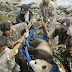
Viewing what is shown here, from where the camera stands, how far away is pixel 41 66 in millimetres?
4613

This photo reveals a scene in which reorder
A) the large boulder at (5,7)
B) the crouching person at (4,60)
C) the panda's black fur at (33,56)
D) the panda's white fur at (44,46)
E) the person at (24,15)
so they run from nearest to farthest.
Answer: the crouching person at (4,60) < the panda's black fur at (33,56) < the panda's white fur at (44,46) < the person at (24,15) < the large boulder at (5,7)

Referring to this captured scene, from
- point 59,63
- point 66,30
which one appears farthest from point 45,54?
point 59,63

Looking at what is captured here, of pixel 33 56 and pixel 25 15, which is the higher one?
pixel 25 15

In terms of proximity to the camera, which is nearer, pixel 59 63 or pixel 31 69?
pixel 59 63

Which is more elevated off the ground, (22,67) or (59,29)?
(59,29)

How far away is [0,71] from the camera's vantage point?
3.60 meters

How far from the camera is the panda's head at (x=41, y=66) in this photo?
15.0 feet

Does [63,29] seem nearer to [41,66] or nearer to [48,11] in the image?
[41,66]

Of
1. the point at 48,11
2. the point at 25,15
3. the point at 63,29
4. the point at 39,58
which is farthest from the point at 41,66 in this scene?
the point at 48,11

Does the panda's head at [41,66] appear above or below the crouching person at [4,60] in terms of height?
below

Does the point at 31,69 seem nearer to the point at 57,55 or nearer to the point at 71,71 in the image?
the point at 57,55

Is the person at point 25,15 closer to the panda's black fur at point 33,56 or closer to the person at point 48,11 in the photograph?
the person at point 48,11

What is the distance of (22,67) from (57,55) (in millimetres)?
1661

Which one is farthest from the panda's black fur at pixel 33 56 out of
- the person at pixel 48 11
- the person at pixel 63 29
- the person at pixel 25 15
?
the person at pixel 48 11
